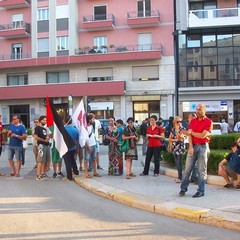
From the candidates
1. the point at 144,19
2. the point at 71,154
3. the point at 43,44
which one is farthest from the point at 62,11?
the point at 71,154

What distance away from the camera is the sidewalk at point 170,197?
675 centimetres

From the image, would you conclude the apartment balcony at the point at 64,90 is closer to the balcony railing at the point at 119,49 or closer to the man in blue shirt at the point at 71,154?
the balcony railing at the point at 119,49

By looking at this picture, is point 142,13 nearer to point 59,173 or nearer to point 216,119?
point 216,119

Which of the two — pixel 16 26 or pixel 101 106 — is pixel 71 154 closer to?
pixel 101 106

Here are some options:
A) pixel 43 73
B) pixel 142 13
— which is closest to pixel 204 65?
pixel 142 13

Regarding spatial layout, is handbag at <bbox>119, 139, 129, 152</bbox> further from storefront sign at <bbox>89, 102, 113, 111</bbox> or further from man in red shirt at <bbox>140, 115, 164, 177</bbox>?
storefront sign at <bbox>89, 102, 113, 111</bbox>

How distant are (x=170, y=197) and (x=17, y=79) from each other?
3584 centimetres

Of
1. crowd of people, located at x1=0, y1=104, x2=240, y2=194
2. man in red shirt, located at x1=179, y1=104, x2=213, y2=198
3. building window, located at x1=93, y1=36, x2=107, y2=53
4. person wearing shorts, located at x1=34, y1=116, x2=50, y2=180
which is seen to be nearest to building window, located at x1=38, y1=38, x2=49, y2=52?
building window, located at x1=93, y1=36, x2=107, y2=53

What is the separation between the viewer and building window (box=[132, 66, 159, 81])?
3800 cm

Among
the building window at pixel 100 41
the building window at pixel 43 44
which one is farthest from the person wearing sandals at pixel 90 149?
the building window at pixel 43 44

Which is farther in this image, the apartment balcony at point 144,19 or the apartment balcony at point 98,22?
the apartment balcony at point 98,22

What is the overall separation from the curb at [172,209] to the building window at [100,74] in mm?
29704

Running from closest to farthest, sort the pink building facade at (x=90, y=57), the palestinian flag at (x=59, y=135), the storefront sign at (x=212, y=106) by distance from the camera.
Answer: the palestinian flag at (x=59, y=135), the storefront sign at (x=212, y=106), the pink building facade at (x=90, y=57)

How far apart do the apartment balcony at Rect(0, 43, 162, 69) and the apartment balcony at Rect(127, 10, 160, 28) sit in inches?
77.8
